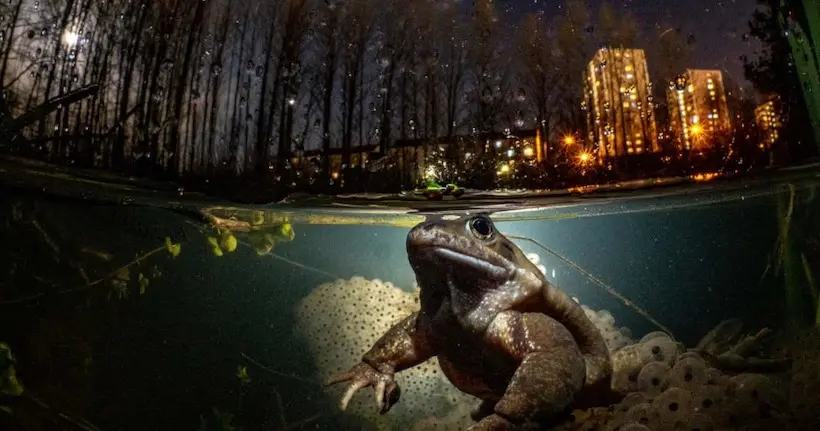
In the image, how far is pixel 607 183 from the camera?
15.8 ft

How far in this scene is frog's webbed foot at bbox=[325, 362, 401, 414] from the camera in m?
4.15

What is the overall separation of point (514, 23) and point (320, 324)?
171 inches

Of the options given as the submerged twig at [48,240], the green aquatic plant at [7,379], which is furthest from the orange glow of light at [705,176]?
the submerged twig at [48,240]

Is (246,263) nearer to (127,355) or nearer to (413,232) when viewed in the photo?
(127,355)

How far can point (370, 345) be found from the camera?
5438 millimetres

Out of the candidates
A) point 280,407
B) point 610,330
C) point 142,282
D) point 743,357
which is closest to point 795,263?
point 743,357

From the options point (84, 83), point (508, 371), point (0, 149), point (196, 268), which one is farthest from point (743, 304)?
point (0, 149)

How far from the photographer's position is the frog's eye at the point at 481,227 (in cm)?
376

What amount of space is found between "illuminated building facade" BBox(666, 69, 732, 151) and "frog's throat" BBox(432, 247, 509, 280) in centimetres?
178

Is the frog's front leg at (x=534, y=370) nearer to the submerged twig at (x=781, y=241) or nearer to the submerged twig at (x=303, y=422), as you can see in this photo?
the submerged twig at (x=303, y=422)

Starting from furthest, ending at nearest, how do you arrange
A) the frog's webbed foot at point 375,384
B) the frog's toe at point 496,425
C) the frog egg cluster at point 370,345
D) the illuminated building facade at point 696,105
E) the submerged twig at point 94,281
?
the submerged twig at point 94,281
the frog egg cluster at point 370,345
the frog's webbed foot at point 375,384
the illuminated building facade at point 696,105
the frog's toe at point 496,425

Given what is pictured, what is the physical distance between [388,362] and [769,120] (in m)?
3.96

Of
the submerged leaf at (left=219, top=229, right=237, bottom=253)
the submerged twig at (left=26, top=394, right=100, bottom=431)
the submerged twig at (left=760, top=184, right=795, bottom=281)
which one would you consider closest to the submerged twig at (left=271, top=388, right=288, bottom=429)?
Result: the submerged twig at (left=26, top=394, right=100, bottom=431)

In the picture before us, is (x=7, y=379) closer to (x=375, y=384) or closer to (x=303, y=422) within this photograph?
(x=303, y=422)
